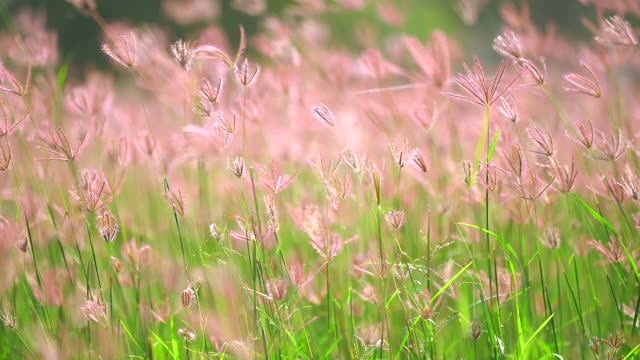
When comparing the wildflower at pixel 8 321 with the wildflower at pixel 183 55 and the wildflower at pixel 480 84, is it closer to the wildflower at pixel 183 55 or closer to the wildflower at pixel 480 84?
the wildflower at pixel 183 55

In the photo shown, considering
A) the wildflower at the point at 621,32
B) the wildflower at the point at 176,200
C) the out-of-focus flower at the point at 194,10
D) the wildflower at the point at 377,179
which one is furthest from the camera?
the out-of-focus flower at the point at 194,10

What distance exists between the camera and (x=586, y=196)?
1.98 meters

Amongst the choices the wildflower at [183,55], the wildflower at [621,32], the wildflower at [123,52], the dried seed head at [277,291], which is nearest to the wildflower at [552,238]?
the wildflower at [621,32]

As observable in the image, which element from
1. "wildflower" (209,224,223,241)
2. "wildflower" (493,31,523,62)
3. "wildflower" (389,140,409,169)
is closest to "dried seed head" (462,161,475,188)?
"wildflower" (389,140,409,169)

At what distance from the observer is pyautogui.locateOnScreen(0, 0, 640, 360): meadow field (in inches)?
45.3

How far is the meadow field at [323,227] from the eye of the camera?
1.15 metres

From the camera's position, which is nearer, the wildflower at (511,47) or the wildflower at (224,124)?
the wildflower at (224,124)

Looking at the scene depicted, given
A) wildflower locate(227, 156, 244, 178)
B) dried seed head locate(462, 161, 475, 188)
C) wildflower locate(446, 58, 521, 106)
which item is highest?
wildflower locate(446, 58, 521, 106)

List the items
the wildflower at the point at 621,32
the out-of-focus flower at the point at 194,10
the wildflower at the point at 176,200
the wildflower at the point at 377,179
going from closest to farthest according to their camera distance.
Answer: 1. the wildflower at the point at 377,179
2. the wildflower at the point at 176,200
3. the wildflower at the point at 621,32
4. the out-of-focus flower at the point at 194,10

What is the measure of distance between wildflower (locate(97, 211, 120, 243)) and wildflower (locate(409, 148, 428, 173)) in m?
0.53

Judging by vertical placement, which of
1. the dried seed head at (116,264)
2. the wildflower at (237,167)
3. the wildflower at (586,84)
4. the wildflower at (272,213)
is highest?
the wildflower at (586,84)

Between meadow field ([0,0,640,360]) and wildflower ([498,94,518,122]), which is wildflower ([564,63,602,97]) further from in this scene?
wildflower ([498,94,518,122])

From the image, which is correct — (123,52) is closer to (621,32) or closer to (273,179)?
(273,179)

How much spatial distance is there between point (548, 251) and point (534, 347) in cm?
41
